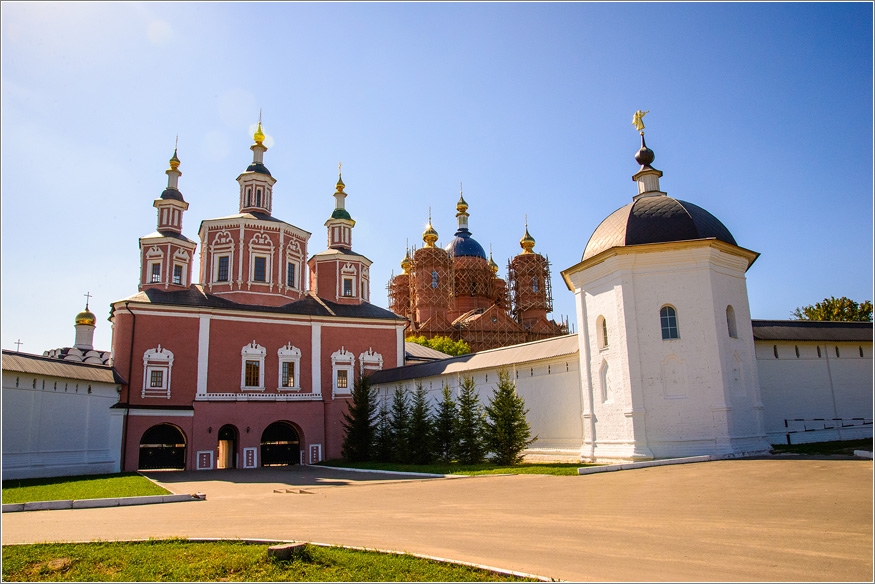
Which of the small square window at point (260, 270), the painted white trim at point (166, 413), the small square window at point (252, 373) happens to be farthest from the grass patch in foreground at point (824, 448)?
the small square window at point (260, 270)

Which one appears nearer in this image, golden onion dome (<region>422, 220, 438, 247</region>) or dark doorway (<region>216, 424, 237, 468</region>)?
dark doorway (<region>216, 424, 237, 468</region>)

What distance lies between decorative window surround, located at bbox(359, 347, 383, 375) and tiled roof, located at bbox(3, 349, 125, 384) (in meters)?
10.6

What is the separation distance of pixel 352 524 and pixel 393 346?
22.0 metres

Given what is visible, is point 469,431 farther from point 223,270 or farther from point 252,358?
point 223,270

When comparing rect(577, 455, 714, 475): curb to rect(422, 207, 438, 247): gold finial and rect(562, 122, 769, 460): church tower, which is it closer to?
rect(562, 122, 769, 460): church tower

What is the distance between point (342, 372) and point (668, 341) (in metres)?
16.7

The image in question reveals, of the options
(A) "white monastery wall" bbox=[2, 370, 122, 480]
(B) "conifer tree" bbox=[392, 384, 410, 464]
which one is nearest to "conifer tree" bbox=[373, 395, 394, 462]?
(B) "conifer tree" bbox=[392, 384, 410, 464]

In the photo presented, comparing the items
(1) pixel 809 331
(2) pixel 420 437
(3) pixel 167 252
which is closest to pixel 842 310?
(1) pixel 809 331

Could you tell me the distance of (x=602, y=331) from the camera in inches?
757

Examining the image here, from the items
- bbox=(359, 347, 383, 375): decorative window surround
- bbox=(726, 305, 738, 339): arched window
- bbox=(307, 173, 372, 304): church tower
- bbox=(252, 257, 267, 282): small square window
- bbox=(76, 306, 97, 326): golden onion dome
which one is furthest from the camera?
bbox=(76, 306, 97, 326): golden onion dome

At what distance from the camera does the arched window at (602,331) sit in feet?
62.4

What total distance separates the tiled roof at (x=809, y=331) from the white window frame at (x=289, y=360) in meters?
19.2

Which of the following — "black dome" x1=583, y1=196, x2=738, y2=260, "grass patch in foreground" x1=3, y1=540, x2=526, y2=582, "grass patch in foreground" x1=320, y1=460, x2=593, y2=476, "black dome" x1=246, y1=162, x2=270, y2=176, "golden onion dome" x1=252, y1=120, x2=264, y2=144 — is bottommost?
"grass patch in foreground" x1=320, y1=460, x2=593, y2=476

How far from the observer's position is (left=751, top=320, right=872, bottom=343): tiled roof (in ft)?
65.5
